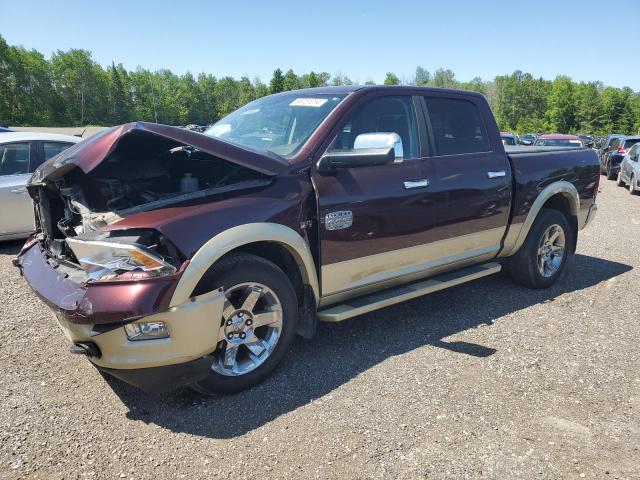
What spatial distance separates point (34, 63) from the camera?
7462 cm

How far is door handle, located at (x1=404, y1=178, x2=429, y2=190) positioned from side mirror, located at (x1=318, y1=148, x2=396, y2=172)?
0.54 metres

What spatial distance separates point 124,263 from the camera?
260 cm

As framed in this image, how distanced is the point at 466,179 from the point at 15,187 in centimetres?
587

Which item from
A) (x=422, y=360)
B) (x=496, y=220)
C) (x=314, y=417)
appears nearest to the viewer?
(x=314, y=417)

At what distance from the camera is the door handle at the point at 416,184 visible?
374 cm

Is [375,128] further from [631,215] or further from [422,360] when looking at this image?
[631,215]

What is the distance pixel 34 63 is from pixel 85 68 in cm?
895

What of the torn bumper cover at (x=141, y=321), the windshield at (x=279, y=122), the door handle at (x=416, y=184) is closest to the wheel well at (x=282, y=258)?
the torn bumper cover at (x=141, y=321)

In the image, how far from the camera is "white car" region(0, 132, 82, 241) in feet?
21.0

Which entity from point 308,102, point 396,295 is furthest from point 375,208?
point 308,102

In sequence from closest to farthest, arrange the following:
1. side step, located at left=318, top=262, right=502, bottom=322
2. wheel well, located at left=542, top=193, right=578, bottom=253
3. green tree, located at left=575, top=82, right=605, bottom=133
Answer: side step, located at left=318, top=262, right=502, bottom=322 → wheel well, located at left=542, top=193, right=578, bottom=253 → green tree, located at left=575, top=82, right=605, bottom=133

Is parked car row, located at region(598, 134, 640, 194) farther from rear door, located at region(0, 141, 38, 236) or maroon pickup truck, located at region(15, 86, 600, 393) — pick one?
rear door, located at region(0, 141, 38, 236)

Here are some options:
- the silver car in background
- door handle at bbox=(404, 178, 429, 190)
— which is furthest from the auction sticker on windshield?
the silver car in background

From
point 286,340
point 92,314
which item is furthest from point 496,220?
point 92,314
